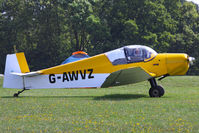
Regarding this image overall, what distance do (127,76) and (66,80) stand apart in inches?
112

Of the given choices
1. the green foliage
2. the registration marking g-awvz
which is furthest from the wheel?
the green foliage

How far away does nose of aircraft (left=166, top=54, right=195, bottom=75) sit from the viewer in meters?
14.1

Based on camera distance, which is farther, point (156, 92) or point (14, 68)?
point (14, 68)

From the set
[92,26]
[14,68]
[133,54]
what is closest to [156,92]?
[133,54]

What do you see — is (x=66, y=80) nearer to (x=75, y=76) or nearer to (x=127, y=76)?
(x=75, y=76)

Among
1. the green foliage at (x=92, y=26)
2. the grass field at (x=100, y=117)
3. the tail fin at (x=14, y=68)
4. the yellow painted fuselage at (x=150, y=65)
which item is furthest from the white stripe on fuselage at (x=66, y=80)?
the green foliage at (x=92, y=26)

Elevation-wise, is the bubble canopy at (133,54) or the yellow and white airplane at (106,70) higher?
the bubble canopy at (133,54)

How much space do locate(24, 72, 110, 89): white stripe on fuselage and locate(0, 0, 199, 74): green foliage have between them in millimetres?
27447

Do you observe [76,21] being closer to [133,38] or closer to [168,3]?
[133,38]

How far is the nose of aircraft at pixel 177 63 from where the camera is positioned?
1414cm

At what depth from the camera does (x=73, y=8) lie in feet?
143

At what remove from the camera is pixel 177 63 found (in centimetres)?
1417

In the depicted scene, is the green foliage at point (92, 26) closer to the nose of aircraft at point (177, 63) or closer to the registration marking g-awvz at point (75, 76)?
the nose of aircraft at point (177, 63)

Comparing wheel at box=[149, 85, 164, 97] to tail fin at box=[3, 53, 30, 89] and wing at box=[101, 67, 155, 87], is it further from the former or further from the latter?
tail fin at box=[3, 53, 30, 89]
